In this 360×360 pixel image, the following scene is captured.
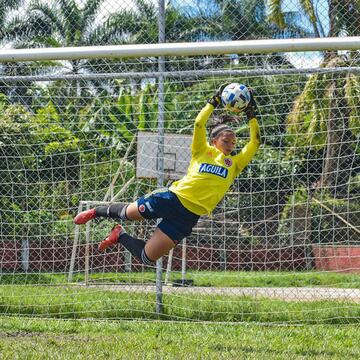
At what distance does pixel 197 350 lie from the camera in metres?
6.69

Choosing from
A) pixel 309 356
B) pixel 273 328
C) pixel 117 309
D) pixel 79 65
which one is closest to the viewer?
pixel 309 356

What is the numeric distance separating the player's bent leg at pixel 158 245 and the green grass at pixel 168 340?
0.80 meters

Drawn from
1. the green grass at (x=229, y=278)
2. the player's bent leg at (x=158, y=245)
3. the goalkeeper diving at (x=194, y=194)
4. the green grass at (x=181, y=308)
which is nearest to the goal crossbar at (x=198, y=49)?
the goalkeeper diving at (x=194, y=194)

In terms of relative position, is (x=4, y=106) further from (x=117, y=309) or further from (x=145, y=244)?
(x=145, y=244)

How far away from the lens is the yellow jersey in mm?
7125

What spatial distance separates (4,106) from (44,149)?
1.13 meters

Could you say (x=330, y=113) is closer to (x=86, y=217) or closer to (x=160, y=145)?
(x=160, y=145)

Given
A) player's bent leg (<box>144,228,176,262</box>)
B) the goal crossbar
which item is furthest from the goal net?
player's bent leg (<box>144,228,176,262</box>)

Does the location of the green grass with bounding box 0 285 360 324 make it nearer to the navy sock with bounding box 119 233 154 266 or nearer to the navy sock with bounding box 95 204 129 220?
the navy sock with bounding box 119 233 154 266

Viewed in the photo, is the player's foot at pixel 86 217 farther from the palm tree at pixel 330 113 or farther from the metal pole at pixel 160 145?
the palm tree at pixel 330 113

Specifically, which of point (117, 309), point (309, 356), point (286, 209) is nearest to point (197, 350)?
point (309, 356)

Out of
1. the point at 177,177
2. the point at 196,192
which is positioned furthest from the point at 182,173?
the point at 196,192

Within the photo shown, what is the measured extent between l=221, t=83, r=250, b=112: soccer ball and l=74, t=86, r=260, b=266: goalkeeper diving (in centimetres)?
10

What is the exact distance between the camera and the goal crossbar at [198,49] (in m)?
7.08
